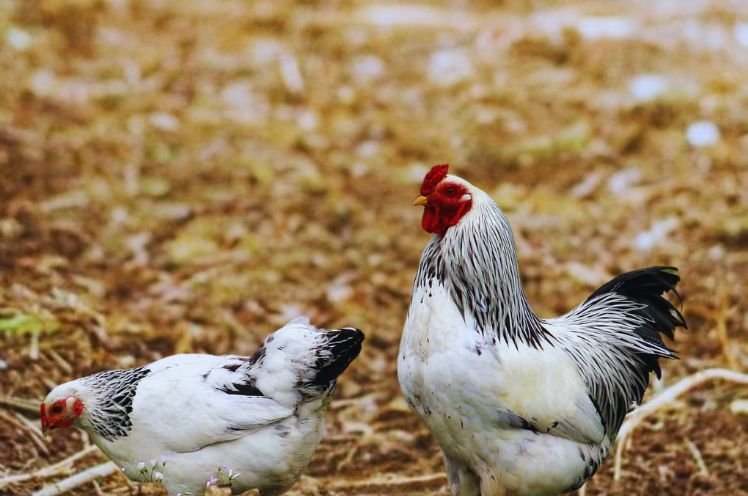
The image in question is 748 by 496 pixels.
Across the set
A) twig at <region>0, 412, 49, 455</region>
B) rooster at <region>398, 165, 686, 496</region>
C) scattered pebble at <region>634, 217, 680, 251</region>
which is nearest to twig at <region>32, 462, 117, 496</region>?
twig at <region>0, 412, 49, 455</region>

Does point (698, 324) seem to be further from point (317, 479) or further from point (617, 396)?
point (317, 479)

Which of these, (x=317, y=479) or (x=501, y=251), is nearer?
(x=501, y=251)

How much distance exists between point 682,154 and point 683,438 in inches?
156

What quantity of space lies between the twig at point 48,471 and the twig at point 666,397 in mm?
3036

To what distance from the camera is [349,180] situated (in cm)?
868

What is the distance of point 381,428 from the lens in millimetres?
5645

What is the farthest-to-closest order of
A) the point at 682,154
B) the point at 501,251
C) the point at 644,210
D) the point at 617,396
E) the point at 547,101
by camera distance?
the point at 547,101 → the point at 682,154 → the point at 644,210 → the point at 617,396 → the point at 501,251

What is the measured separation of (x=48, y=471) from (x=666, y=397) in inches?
144

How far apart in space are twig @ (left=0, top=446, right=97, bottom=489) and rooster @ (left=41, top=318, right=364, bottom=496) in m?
0.62

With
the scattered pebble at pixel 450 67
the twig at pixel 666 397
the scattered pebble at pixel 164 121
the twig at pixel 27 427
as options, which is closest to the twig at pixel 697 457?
the twig at pixel 666 397

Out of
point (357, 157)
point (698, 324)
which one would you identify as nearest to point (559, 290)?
point (698, 324)

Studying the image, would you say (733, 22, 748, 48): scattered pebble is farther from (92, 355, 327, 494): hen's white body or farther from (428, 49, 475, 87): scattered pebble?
(92, 355, 327, 494): hen's white body

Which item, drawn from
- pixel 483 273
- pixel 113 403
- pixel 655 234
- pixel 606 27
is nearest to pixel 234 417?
pixel 113 403

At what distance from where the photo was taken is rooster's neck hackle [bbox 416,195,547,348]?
3.89 m
